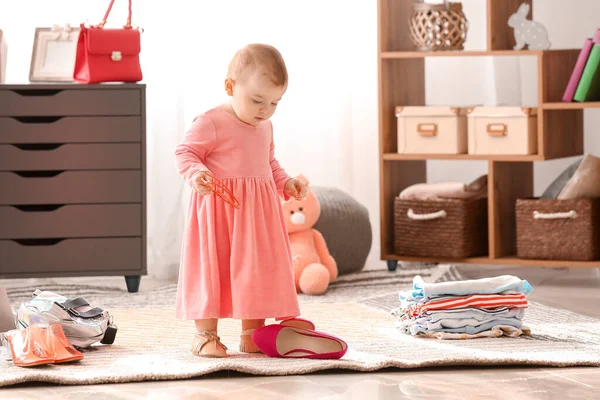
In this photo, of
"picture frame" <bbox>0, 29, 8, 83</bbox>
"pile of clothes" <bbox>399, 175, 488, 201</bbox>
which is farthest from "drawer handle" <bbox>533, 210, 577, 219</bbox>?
"picture frame" <bbox>0, 29, 8, 83</bbox>

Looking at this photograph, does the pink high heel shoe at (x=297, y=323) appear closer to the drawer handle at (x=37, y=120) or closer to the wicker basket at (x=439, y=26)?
the drawer handle at (x=37, y=120)

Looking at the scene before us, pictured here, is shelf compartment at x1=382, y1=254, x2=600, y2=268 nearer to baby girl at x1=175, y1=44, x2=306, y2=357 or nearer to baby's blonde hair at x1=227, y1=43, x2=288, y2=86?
baby girl at x1=175, y1=44, x2=306, y2=357

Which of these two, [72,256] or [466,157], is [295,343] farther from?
[466,157]

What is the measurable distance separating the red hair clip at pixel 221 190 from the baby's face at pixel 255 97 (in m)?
0.16

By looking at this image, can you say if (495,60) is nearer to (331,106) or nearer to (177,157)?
(331,106)

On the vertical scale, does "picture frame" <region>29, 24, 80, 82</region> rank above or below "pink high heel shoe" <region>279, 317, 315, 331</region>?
above

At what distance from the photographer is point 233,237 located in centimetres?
225

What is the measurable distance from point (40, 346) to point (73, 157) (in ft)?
3.74

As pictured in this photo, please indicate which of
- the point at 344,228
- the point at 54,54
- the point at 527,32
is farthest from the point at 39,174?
the point at 527,32

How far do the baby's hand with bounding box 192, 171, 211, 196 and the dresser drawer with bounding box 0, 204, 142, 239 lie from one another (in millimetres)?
1155

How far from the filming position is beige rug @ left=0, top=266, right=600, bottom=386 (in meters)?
2.10

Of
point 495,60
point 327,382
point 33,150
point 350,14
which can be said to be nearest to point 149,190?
point 33,150

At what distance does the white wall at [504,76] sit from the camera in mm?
3617

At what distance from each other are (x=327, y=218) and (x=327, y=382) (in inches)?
59.0
